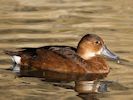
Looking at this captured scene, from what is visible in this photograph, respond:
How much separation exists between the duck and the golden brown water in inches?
9.0

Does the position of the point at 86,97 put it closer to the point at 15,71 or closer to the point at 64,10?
the point at 15,71

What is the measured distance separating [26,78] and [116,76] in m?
1.54

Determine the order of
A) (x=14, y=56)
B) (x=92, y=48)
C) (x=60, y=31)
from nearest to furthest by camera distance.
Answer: (x=14, y=56) → (x=92, y=48) → (x=60, y=31)

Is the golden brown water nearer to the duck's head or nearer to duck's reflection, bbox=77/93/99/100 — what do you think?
duck's reflection, bbox=77/93/99/100

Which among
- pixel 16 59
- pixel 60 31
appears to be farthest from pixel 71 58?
pixel 60 31

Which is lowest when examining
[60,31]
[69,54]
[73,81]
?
[73,81]

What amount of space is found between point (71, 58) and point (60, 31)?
3136 millimetres

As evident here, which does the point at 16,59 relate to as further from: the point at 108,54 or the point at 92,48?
the point at 108,54

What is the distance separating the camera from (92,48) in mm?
12906

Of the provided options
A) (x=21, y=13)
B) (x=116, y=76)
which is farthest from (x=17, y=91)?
Result: (x=21, y=13)

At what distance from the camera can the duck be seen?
488 inches

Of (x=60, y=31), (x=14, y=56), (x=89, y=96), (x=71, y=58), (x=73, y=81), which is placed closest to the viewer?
(x=89, y=96)

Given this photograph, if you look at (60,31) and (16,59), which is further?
(60,31)

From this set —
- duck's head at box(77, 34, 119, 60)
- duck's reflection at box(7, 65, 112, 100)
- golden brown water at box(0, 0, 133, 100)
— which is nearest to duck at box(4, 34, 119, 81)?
duck's head at box(77, 34, 119, 60)
